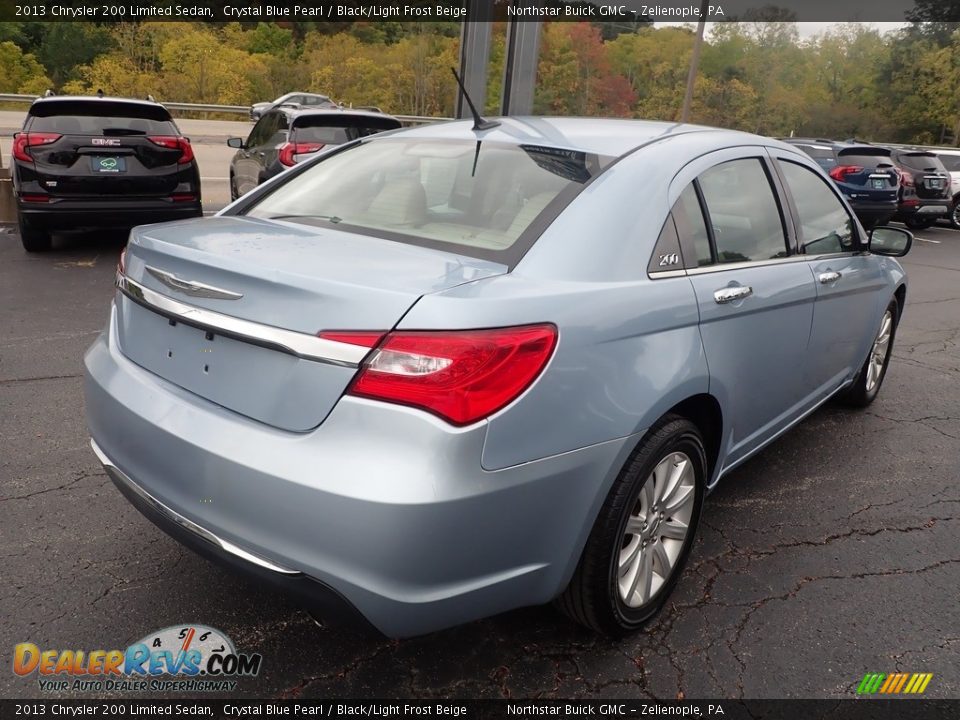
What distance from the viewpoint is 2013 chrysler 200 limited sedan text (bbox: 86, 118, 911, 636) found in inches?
70.1

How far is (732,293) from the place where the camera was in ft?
8.55

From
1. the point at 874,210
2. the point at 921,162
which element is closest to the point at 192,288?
the point at 874,210

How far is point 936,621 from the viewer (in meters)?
2.67

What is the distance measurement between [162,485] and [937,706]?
7.55 feet

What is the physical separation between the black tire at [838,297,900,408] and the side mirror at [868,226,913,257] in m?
0.58

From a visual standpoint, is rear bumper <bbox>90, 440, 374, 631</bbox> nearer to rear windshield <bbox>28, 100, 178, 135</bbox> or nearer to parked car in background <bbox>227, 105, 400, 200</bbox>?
rear windshield <bbox>28, 100, 178, 135</bbox>

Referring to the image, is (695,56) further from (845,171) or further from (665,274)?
(665,274)

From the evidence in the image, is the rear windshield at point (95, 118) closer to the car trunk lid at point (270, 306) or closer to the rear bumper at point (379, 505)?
the car trunk lid at point (270, 306)

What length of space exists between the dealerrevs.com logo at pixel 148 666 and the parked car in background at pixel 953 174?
18669 mm

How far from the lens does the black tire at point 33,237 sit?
7.96 m

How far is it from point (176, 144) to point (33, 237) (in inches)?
69.8

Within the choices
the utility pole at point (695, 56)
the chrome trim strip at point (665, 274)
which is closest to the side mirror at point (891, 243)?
the chrome trim strip at point (665, 274)

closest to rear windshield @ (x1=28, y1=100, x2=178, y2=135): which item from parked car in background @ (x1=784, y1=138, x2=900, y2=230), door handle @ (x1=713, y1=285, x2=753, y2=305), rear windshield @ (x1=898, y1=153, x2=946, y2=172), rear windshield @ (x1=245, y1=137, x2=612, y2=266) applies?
rear windshield @ (x1=245, y1=137, x2=612, y2=266)

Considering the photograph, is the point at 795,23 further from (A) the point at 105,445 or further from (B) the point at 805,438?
(A) the point at 105,445
